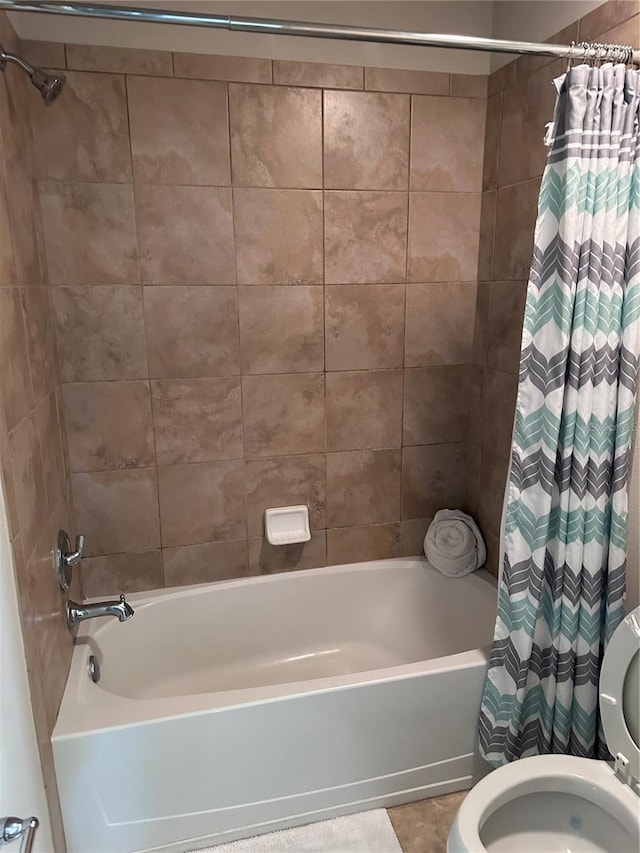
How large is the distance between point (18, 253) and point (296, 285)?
90 centimetres

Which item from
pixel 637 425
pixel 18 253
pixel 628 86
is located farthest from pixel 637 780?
pixel 18 253

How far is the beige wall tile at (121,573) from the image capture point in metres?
2.15

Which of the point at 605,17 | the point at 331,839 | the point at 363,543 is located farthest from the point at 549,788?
the point at 605,17

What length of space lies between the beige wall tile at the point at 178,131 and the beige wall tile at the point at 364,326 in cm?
58

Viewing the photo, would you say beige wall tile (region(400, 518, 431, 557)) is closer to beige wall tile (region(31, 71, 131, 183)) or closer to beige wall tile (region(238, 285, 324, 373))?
beige wall tile (region(238, 285, 324, 373))

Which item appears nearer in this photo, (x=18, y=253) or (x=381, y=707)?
(x=18, y=253)

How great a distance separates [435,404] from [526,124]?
102 cm

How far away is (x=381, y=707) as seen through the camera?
1.73m

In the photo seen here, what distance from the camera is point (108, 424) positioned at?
2.05 m

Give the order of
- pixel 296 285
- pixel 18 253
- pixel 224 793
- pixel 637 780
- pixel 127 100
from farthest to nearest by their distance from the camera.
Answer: pixel 296 285 → pixel 127 100 → pixel 224 793 → pixel 18 253 → pixel 637 780

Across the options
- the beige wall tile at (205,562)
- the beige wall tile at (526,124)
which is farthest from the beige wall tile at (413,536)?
the beige wall tile at (526,124)

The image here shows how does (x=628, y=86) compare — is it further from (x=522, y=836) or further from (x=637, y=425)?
(x=522, y=836)

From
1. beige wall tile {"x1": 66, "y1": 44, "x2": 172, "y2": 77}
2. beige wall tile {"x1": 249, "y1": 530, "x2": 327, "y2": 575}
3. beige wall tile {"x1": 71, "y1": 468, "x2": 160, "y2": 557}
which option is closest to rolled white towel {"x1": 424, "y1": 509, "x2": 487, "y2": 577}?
beige wall tile {"x1": 249, "y1": 530, "x2": 327, "y2": 575}

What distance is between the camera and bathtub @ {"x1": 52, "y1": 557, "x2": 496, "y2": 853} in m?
1.59
